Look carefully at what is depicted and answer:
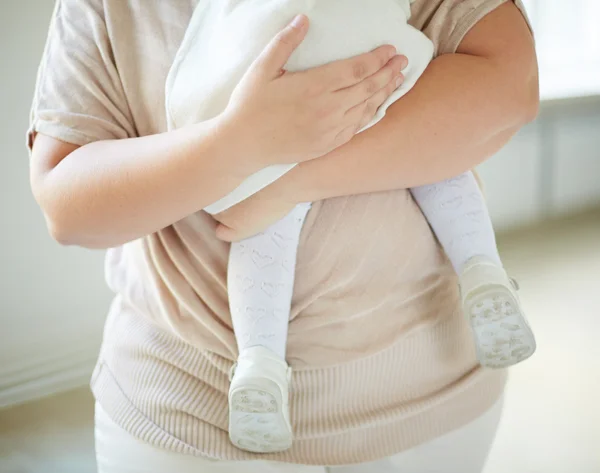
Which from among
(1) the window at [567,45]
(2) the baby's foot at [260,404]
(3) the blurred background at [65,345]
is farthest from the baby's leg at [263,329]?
(1) the window at [567,45]

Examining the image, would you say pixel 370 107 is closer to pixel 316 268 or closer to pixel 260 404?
pixel 316 268

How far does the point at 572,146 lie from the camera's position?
10.0 ft

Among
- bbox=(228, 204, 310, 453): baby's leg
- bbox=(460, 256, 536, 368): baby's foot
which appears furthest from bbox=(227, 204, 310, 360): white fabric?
bbox=(460, 256, 536, 368): baby's foot

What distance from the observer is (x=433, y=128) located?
725mm

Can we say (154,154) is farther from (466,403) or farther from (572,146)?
(572,146)

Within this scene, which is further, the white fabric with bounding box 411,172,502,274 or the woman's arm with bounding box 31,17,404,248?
the white fabric with bounding box 411,172,502,274

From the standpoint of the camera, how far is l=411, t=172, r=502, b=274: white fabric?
819 millimetres

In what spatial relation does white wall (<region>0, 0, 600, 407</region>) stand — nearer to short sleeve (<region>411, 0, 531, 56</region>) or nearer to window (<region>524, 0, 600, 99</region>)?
short sleeve (<region>411, 0, 531, 56</region>)

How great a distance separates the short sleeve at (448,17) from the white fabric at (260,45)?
1.4 inches

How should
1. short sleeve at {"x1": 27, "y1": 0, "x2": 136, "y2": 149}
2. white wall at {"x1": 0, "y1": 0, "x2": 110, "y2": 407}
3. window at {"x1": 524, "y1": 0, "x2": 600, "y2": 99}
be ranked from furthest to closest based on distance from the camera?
window at {"x1": 524, "y1": 0, "x2": 600, "y2": 99} < white wall at {"x1": 0, "y1": 0, "x2": 110, "y2": 407} < short sleeve at {"x1": 27, "y1": 0, "x2": 136, "y2": 149}

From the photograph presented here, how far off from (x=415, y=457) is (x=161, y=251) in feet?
1.25

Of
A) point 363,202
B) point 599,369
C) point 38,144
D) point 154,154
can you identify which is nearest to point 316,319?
point 363,202

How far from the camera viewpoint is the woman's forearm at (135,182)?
0.66 m

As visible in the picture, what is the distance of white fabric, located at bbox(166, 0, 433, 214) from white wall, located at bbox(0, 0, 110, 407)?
110 centimetres
